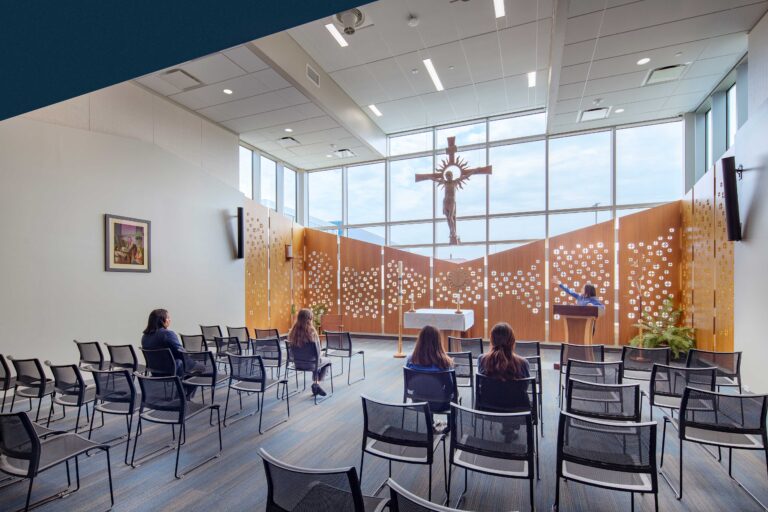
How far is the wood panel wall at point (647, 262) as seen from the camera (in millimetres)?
7410

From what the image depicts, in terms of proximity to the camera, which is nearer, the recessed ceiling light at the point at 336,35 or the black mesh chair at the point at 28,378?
the black mesh chair at the point at 28,378

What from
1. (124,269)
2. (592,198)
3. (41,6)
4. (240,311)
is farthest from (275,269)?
(41,6)

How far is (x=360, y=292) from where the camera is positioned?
10.0 meters

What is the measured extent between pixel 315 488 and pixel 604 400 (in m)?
2.22

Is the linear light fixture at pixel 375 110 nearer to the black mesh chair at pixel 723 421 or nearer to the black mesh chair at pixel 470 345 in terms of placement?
the black mesh chair at pixel 470 345

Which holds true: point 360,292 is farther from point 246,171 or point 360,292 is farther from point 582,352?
point 582,352

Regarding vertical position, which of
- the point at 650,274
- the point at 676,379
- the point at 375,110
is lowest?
the point at 676,379

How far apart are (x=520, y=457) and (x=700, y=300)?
6197mm

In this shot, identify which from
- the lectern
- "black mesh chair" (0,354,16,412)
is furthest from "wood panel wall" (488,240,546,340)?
"black mesh chair" (0,354,16,412)

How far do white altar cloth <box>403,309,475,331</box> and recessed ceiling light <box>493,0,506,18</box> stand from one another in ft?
16.0

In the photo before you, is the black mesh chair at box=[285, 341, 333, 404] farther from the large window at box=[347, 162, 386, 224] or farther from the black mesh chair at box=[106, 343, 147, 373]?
the large window at box=[347, 162, 386, 224]

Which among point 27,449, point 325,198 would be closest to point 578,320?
point 27,449

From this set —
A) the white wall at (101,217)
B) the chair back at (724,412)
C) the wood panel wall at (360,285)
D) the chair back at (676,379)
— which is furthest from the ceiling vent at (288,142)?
the chair back at (724,412)

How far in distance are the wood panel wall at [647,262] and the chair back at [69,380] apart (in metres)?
8.65
